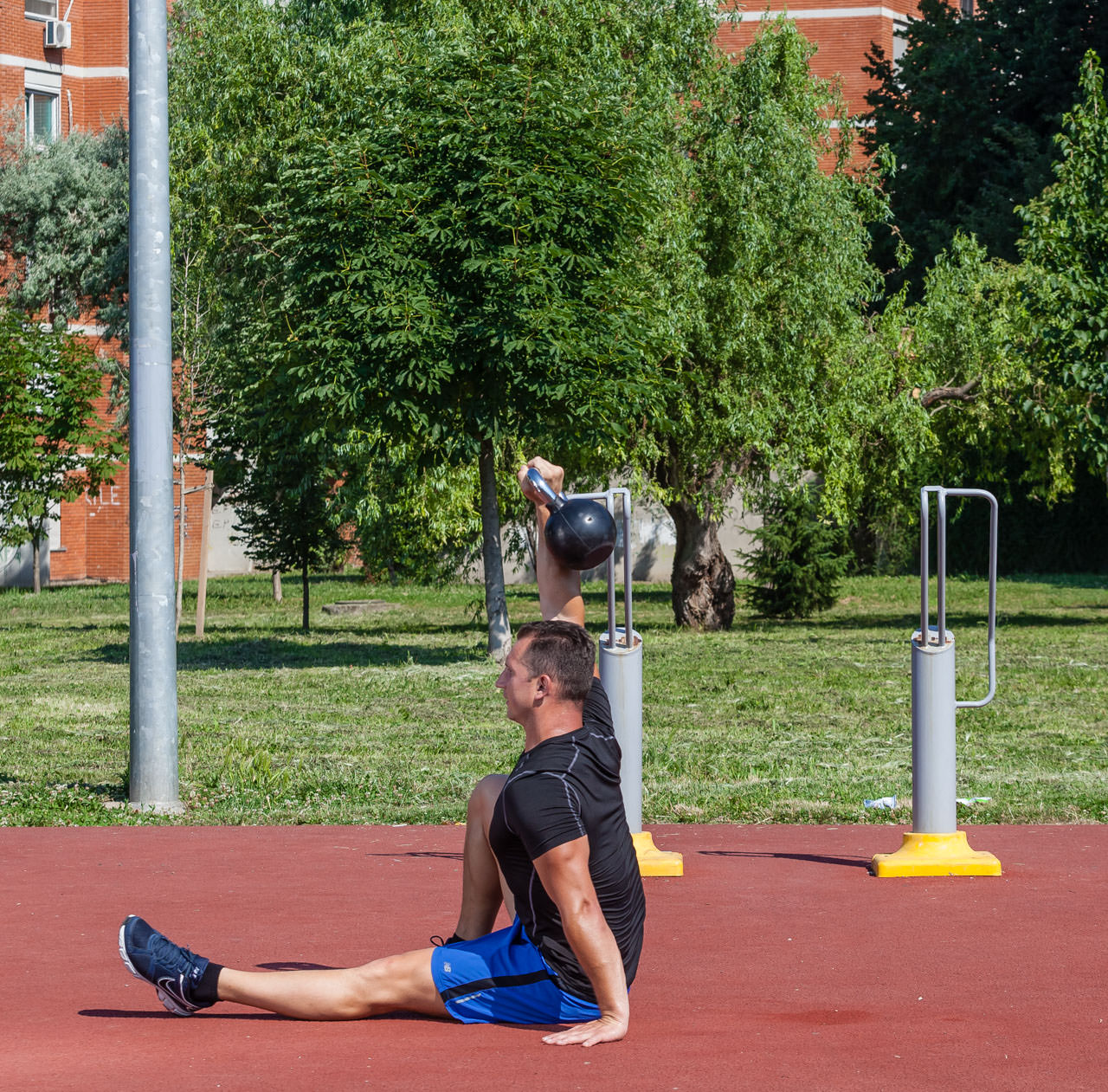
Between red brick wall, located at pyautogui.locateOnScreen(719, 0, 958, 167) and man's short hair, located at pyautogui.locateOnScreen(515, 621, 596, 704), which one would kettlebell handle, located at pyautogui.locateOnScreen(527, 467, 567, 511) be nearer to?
man's short hair, located at pyautogui.locateOnScreen(515, 621, 596, 704)

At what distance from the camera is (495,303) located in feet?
55.4

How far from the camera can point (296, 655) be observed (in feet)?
66.7

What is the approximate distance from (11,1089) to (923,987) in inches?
117

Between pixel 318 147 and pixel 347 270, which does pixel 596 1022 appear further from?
pixel 318 147

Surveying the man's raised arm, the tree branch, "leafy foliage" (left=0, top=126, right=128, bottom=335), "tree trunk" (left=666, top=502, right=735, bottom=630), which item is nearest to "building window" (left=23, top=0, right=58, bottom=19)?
"leafy foliage" (left=0, top=126, right=128, bottom=335)

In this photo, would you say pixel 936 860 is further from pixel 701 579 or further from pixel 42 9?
pixel 42 9

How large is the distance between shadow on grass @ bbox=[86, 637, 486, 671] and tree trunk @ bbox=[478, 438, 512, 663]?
34 cm

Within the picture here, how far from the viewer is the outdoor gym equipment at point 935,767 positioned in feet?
24.1

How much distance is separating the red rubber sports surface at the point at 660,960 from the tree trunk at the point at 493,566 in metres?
10.8

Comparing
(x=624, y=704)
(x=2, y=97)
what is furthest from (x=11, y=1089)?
(x=2, y=97)

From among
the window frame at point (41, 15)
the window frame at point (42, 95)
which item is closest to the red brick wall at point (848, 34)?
the window frame at point (41, 15)

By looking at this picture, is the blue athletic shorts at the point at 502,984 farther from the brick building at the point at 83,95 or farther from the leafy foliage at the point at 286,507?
the brick building at the point at 83,95

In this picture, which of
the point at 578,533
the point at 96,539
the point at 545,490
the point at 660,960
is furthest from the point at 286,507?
the point at 578,533

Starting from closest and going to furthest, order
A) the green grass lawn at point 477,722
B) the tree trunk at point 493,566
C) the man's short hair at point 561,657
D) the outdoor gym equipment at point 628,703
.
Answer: the man's short hair at point 561,657
the outdoor gym equipment at point 628,703
the green grass lawn at point 477,722
the tree trunk at point 493,566
